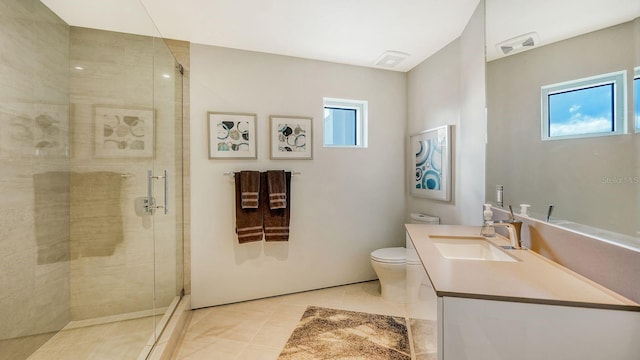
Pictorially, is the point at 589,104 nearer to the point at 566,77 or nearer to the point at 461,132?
the point at 566,77

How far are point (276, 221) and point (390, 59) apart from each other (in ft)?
6.41

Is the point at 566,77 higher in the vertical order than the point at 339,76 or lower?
lower

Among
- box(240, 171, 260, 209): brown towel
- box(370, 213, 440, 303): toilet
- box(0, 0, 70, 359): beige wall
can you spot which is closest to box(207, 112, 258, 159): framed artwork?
box(240, 171, 260, 209): brown towel

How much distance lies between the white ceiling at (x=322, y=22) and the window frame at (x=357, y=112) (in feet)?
1.49

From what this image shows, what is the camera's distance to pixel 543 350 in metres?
0.77

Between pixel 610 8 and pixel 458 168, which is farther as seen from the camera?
pixel 458 168

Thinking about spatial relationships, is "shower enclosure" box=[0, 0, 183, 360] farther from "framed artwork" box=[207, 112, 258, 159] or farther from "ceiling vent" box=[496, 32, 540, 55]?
"ceiling vent" box=[496, 32, 540, 55]

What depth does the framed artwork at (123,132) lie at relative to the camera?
5.73ft

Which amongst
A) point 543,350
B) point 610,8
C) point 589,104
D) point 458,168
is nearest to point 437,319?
point 543,350

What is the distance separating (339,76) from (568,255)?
7.54 feet

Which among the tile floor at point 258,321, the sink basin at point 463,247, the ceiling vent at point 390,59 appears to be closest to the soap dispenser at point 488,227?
the sink basin at point 463,247

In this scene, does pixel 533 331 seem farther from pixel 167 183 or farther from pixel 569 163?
pixel 167 183

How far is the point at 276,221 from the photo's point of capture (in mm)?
2447

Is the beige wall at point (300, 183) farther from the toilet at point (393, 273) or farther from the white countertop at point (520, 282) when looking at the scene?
the white countertop at point (520, 282)
